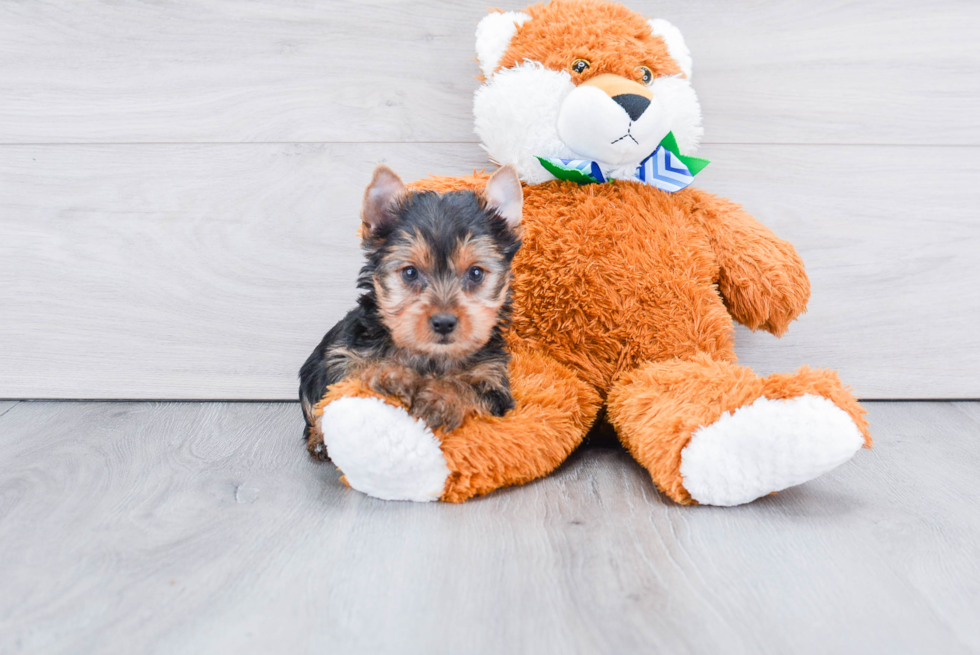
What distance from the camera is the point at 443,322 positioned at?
1.46 metres

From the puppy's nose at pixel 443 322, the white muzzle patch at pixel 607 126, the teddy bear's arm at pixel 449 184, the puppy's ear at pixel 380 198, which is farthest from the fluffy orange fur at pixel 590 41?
the puppy's nose at pixel 443 322

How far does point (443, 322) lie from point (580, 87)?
76cm

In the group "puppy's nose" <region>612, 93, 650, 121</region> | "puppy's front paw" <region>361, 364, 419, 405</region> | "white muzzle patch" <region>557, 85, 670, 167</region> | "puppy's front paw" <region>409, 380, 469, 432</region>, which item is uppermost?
"puppy's nose" <region>612, 93, 650, 121</region>

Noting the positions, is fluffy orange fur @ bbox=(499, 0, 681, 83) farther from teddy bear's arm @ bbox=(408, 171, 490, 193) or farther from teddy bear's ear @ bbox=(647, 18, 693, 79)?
teddy bear's arm @ bbox=(408, 171, 490, 193)

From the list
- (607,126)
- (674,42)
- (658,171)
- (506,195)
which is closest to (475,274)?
(506,195)

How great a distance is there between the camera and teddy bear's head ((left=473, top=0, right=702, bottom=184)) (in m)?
1.77

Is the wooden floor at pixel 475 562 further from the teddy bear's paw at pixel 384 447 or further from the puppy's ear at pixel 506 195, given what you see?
the puppy's ear at pixel 506 195

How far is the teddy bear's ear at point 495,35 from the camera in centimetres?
195

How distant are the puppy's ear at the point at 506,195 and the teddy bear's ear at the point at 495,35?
475 millimetres

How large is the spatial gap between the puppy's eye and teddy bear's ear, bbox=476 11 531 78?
0.70m

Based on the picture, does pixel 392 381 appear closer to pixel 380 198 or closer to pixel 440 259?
pixel 440 259

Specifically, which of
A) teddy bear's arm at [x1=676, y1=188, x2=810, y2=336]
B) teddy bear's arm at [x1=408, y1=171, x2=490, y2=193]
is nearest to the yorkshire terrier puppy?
teddy bear's arm at [x1=408, y1=171, x2=490, y2=193]

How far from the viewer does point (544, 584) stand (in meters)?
1.26

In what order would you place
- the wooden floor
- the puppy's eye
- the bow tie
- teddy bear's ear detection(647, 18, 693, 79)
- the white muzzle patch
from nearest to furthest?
1. the wooden floor
2. the puppy's eye
3. the white muzzle patch
4. the bow tie
5. teddy bear's ear detection(647, 18, 693, 79)
